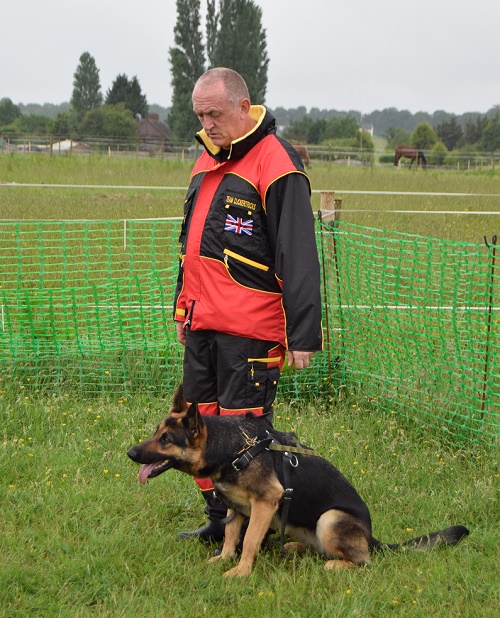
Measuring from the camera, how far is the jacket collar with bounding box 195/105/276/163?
3.46 meters

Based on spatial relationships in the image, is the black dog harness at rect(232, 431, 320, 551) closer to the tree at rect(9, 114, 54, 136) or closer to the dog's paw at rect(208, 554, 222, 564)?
the dog's paw at rect(208, 554, 222, 564)

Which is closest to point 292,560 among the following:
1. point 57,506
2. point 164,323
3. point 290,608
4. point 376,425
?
point 290,608

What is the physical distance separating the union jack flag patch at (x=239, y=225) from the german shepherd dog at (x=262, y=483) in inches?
31.9

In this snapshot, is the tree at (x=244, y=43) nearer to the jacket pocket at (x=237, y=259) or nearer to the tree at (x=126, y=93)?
the tree at (x=126, y=93)

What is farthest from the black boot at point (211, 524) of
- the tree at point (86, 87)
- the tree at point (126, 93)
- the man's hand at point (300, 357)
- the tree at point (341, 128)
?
the tree at point (86, 87)

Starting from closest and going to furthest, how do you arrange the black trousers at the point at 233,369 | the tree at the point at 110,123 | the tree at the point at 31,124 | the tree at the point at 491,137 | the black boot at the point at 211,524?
the black trousers at the point at 233,369, the black boot at the point at 211,524, the tree at the point at 110,123, the tree at the point at 491,137, the tree at the point at 31,124

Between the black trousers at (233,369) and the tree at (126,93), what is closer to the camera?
the black trousers at (233,369)

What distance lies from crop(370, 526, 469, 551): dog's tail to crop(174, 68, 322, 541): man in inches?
33.8

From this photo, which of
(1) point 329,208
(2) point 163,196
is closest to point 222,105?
(1) point 329,208

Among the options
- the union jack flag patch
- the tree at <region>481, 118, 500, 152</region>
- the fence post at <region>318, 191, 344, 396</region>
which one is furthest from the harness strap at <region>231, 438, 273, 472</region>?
the tree at <region>481, 118, 500, 152</region>

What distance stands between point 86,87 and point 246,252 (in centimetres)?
10137

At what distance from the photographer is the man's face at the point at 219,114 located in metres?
3.42

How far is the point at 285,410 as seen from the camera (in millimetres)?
5629

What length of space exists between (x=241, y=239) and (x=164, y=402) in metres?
2.49
